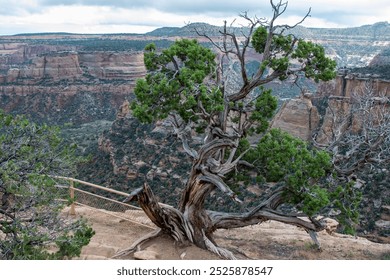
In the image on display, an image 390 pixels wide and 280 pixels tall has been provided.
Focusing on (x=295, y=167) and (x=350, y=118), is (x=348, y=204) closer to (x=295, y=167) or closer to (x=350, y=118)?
(x=295, y=167)

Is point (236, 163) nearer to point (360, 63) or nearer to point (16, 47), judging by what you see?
point (360, 63)

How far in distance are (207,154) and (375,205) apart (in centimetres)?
1472

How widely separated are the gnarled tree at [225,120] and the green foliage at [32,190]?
5.71 ft

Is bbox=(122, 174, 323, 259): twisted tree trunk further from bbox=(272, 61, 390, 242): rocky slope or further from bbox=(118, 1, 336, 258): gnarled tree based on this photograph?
bbox=(272, 61, 390, 242): rocky slope

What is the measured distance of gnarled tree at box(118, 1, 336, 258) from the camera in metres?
7.69

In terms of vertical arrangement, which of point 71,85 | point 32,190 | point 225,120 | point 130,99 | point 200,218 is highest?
point 225,120

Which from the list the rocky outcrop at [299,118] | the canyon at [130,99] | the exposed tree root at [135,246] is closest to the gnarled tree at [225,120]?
the exposed tree root at [135,246]

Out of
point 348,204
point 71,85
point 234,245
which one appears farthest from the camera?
point 71,85

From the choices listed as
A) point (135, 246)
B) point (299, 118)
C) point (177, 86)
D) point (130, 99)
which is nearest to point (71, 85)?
point (130, 99)

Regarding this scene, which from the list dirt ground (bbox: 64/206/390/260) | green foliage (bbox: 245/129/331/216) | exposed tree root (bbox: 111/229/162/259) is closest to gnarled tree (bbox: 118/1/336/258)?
green foliage (bbox: 245/129/331/216)

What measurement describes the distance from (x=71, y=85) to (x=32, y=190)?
61107 millimetres

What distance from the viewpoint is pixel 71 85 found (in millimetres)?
64188

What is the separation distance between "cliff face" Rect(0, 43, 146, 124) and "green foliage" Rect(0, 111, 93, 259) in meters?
50.9
